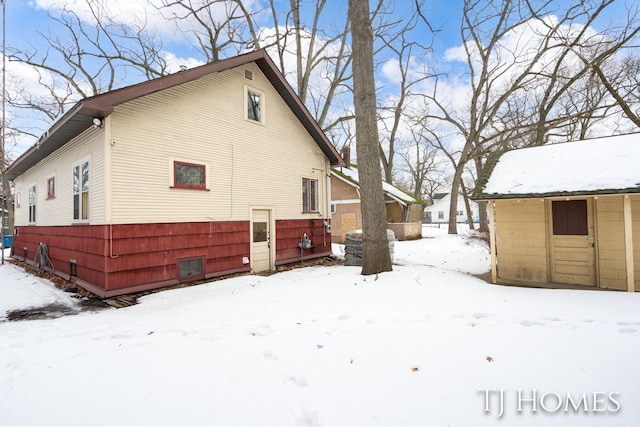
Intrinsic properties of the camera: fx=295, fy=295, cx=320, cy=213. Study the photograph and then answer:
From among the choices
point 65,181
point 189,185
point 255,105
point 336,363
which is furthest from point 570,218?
point 65,181

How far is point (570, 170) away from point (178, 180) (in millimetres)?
9982

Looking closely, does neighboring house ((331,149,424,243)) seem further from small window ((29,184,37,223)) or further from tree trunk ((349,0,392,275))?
small window ((29,184,37,223))

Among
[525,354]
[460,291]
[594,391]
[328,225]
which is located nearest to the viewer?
[594,391]

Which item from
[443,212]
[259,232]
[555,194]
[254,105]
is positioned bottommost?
[259,232]

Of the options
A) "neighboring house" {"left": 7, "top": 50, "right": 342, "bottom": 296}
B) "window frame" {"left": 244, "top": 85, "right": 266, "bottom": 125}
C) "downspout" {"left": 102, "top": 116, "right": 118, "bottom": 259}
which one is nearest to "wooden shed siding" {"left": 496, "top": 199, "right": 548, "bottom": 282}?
"neighboring house" {"left": 7, "top": 50, "right": 342, "bottom": 296}

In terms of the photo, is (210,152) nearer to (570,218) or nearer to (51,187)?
(51,187)

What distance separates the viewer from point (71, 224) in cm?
822

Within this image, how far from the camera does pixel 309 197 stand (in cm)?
1204

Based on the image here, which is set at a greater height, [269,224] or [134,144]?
[134,144]

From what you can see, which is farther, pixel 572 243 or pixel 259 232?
pixel 259 232

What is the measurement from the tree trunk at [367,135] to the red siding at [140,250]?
4.19m

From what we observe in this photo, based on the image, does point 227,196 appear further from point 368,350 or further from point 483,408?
point 483,408

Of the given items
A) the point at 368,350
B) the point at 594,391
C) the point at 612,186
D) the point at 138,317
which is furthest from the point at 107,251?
the point at 612,186

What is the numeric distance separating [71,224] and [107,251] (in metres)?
2.84
